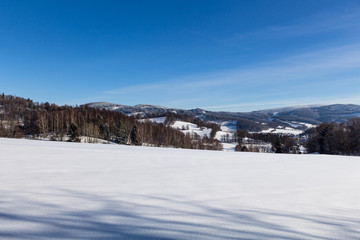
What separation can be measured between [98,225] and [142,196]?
2.84ft

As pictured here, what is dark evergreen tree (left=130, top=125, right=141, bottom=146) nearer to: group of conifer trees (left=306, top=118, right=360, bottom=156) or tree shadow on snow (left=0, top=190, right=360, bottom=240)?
group of conifer trees (left=306, top=118, right=360, bottom=156)

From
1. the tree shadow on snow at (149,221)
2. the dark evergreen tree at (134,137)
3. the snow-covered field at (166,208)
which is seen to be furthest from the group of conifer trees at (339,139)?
the tree shadow on snow at (149,221)

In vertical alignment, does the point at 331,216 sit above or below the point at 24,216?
below

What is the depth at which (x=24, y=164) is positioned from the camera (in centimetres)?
408

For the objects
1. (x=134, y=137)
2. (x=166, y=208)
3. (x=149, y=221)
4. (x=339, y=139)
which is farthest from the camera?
(x=134, y=137)

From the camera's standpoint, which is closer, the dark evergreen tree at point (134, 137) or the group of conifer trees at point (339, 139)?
the group of conifer trees at point (339, 139)

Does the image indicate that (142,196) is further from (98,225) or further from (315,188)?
(315,188)

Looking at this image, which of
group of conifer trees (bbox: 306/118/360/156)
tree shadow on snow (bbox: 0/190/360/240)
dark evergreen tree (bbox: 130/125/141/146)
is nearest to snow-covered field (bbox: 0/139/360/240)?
tree shadow on snow (bbox: 0/190/360/240)

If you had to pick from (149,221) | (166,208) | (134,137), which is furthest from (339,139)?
(149,221)

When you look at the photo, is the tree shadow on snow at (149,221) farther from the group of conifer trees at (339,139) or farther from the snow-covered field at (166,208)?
the group of conifer trees at (339,139)

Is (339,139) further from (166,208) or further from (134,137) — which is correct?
(166,208)

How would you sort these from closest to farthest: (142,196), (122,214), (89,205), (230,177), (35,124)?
1. (122,214)
2. (89,205)
3. (142,196)
4. (230,177)
5. (35,124)

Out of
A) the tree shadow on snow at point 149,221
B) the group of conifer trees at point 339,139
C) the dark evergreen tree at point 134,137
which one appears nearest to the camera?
the tree shadow on snow at point 149,221

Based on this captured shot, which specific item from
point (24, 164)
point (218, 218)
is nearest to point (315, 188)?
point (218, 218)
